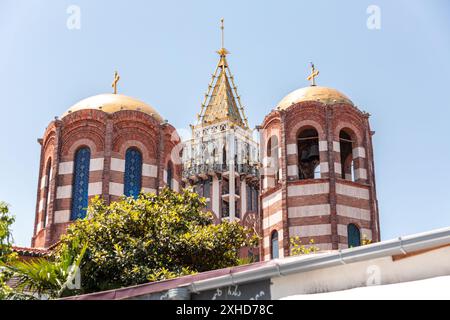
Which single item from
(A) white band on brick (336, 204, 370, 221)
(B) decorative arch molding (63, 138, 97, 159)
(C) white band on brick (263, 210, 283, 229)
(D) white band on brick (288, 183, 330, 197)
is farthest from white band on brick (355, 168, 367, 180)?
(B) decorative arch molding (63, 138, 97, 159)

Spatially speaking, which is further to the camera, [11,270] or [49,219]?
[49,219]

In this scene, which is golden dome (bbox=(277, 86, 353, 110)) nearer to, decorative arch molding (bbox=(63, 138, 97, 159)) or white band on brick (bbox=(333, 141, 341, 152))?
white band on brick (bbox=(333, 141, 341, 152))

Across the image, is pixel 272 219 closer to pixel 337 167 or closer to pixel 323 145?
pixel 337 167

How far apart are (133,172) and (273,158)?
20.8 ft

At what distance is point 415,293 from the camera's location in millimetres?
9078

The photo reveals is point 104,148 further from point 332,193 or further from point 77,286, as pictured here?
point 77,286

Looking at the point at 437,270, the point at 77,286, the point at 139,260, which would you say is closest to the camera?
the point at 437,270

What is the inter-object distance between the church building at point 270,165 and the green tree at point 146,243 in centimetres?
643

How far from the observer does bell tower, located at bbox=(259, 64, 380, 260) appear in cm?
3008

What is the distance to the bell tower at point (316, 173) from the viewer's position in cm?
3008

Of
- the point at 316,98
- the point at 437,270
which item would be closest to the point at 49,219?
the point at 316,98

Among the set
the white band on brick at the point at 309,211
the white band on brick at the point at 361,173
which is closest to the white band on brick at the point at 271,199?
the white band on brick at the point at 309,211

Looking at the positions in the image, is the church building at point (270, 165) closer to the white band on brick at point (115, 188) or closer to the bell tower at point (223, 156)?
the white band on brick at point (115, 188)
